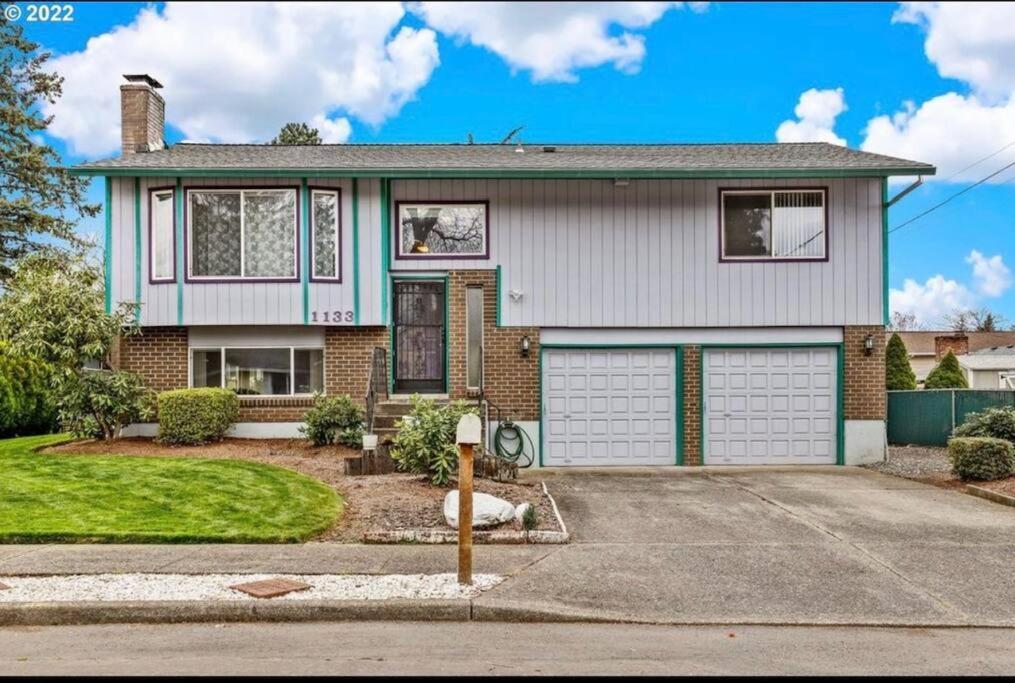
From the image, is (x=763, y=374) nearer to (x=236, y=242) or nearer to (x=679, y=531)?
(x=679, y=531)

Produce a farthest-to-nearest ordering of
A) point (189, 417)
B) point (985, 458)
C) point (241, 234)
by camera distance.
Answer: point (241, 234), point (189, 417), point (985, 458)

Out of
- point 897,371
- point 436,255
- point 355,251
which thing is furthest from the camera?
point 897,371

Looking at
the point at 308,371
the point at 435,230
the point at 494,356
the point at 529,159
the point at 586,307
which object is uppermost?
the point at 529,159

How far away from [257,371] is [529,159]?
6675 mm

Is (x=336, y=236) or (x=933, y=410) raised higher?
(x=336, y=236)

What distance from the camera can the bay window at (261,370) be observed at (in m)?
15.6

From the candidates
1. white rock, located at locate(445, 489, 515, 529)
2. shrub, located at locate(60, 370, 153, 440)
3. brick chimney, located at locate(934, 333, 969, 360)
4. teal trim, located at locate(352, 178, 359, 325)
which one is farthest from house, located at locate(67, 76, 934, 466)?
brick chimney, located at locate(934, 333, 969, 360)

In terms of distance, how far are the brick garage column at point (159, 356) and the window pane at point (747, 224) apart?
10.3m

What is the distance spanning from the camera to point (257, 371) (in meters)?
15.6

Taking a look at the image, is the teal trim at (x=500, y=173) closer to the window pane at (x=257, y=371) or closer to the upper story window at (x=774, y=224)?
the upper story window at (x=774, y=224)

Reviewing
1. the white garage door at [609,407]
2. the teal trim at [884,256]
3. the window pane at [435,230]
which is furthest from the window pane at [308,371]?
the teal trim at [884,256]

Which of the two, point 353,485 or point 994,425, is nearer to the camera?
point 353,485

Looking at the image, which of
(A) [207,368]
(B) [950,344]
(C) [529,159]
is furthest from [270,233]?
(B) [950,344]

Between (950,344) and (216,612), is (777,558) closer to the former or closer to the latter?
(216,612)
